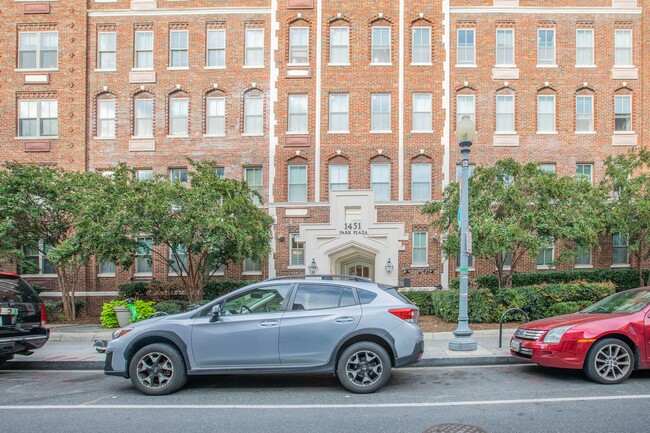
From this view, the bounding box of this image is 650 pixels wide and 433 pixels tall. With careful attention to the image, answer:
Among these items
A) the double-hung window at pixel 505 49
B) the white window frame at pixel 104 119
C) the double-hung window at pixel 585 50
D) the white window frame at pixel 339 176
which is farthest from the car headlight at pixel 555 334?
the white window frame at pixel 104 119

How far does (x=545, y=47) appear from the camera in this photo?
2178cm

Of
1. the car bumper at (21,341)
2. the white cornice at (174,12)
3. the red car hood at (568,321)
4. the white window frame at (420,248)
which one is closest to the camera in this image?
the red car hood at (568,321)

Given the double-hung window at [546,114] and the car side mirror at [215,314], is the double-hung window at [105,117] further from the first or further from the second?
the double-hung window at [546,114]

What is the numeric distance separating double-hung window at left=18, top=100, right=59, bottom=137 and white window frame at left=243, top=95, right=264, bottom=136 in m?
8.26

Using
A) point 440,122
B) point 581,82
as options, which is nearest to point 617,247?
point 581,82

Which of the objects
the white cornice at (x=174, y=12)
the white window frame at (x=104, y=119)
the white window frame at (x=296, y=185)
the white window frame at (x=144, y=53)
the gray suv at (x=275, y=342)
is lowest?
the gray suv at (x=275, y=342)

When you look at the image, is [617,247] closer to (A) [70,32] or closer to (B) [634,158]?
(B) [634,158]

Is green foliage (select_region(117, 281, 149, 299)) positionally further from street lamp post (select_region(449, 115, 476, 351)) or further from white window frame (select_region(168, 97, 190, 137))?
street lamp post (select_region(449, 115, 476, 351))

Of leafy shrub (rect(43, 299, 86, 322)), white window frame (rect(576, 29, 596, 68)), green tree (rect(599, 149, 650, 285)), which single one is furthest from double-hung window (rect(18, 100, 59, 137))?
white window frame (rect(576, 29, 596, 68))

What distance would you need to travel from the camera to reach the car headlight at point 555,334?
7887mm

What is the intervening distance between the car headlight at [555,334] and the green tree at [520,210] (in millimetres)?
5769

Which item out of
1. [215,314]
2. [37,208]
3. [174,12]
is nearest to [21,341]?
[215,314]

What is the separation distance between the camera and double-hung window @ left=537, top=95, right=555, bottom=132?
2162 centimetres

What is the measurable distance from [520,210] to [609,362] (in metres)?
7.56
